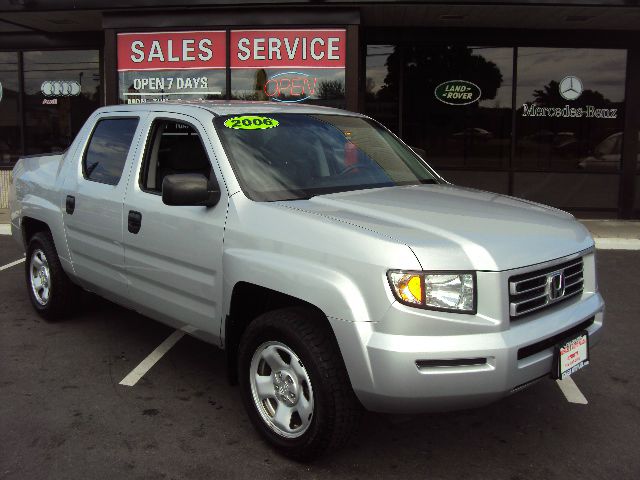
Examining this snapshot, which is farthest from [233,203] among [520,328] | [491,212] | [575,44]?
[575,44]

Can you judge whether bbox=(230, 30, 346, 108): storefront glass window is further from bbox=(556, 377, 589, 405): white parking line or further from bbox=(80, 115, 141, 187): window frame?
bbox=(556, 377, 589, 405): white parking line

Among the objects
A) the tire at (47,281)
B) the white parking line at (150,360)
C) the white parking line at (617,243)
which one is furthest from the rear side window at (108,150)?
the white parking line at (617,243)

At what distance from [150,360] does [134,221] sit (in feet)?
3.64

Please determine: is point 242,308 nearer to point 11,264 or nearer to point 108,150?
point 108,150

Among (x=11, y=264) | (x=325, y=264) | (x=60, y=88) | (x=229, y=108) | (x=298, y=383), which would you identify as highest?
(x=60, y=88)

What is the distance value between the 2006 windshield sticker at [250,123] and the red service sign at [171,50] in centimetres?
724

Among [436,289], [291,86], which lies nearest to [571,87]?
[291,86]

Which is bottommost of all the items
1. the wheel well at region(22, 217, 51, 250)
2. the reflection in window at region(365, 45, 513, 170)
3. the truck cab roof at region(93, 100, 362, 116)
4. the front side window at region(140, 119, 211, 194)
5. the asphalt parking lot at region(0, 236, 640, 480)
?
the asphalt parking lot at region(0, 236, 640, 480)

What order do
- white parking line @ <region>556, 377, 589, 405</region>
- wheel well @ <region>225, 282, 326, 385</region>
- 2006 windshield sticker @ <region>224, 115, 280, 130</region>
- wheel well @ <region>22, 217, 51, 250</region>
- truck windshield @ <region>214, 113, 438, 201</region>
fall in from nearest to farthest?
wheel well @ <region>225, 282, 326, 385</region> < truck windshield @ <region>214, 113, 438, 201</region> < 2006 windshield sticker @ <region>224, 115, 280, 130</region> < white parking line @ <region>556, 377, 589, 405</region> < wheel well @ <region>22, 217, 51, 250</region>

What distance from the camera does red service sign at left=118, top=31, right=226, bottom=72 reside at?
10.8 metres

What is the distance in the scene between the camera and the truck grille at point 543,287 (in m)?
2.95

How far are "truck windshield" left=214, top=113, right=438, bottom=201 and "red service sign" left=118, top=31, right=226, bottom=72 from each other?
6898mm

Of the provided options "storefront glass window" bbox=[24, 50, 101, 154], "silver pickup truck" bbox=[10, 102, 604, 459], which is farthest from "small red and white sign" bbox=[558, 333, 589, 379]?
"storefront glass window" bbox=[24, 50, 101, 154]

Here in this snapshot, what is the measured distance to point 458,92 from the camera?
11617mm
